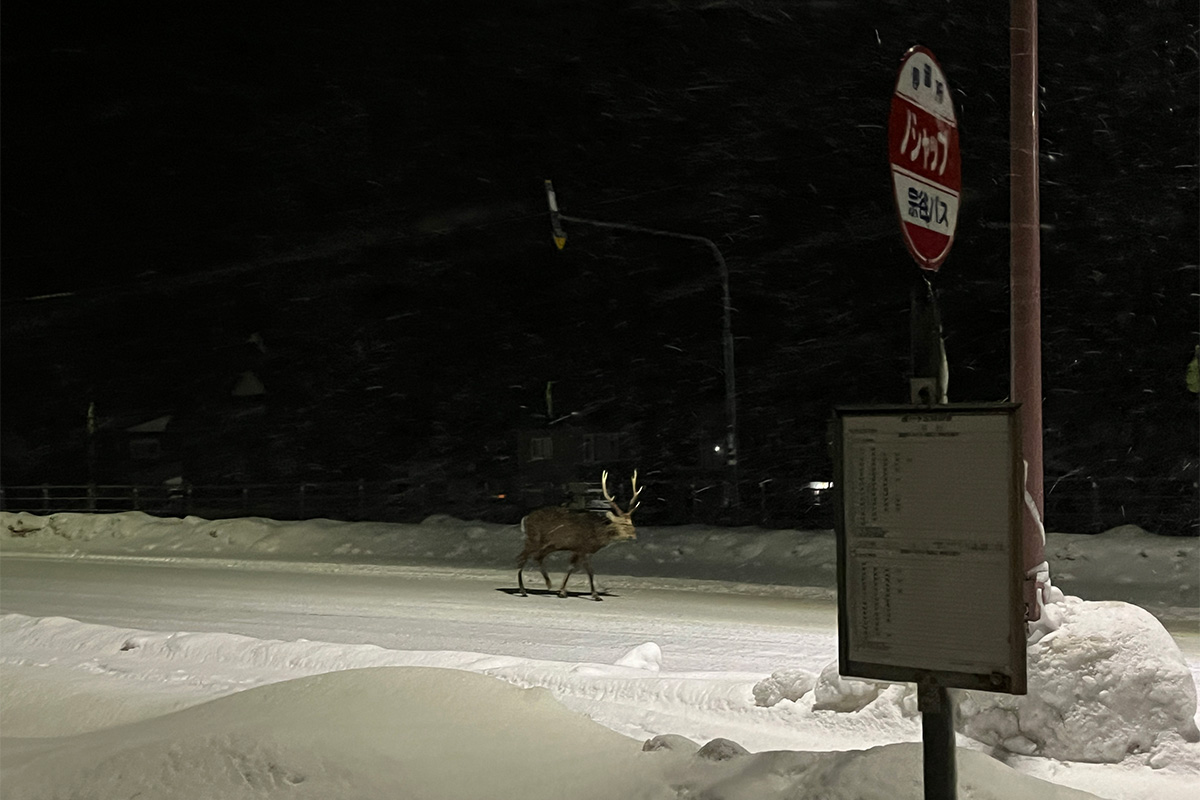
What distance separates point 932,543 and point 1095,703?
2766mm

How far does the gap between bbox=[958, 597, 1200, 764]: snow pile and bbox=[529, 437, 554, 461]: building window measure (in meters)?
27.4

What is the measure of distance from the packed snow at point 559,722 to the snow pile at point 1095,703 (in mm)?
10

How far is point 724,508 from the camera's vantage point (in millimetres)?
22344

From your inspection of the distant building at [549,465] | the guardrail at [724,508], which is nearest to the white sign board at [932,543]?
the guardrail at [724,508]

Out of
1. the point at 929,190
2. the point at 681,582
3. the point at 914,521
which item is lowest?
the point at 681,582

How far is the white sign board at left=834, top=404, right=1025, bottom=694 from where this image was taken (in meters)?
3.92

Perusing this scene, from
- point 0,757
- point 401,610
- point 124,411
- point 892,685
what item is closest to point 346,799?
point 0,757

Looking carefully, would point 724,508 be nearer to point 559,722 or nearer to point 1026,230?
point 1026,230

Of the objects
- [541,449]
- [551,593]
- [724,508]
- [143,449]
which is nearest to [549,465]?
[541,449]

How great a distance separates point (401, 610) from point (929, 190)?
9.48m

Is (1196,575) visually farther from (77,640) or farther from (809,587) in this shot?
(77,640)

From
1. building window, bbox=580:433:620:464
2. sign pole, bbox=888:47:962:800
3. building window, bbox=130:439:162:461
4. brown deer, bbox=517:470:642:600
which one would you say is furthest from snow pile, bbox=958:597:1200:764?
building window, bbox=130:439:162:461

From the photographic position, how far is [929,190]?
5.10 m

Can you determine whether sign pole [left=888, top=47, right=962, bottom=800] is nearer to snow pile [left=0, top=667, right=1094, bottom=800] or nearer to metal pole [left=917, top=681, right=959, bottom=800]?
metal pole [left=917, top=681, right=959, bottom=800]
